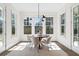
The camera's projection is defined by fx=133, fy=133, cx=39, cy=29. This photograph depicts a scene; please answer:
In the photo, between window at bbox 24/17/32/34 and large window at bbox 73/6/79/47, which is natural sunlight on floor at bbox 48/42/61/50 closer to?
large window at bbox 73/6/79/47

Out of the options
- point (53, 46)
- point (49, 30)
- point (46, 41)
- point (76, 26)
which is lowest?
point (53, 46)

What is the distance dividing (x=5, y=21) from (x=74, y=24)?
2.93 metres

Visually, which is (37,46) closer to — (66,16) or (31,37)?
(31,37)

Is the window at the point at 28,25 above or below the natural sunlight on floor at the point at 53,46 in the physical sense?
above

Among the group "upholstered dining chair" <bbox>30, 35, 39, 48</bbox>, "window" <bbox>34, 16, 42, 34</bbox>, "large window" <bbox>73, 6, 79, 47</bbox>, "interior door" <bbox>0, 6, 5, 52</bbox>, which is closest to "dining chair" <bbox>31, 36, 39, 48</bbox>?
"upholstered dining chair" <bbox>30, 35, 39, 48</bbox>

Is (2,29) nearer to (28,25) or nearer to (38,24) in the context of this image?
(28,25)

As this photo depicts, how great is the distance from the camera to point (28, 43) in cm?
646

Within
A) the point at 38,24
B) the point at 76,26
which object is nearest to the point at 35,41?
the point at 38,24

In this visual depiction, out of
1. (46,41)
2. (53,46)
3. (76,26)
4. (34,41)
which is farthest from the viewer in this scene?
(53,46)

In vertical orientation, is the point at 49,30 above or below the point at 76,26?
below

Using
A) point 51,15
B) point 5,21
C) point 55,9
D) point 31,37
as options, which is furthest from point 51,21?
point 5,21

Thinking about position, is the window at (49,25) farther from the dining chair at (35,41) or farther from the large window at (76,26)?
the large window at (76,26)

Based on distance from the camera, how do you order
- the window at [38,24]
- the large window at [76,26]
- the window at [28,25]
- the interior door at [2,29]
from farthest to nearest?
the window at [28,25]
the window at [38,24]
the large window at [76,26]
the interior door at [2,29]

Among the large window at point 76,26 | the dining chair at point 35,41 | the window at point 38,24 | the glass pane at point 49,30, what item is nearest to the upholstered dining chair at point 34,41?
the dining chair at point 35,41
